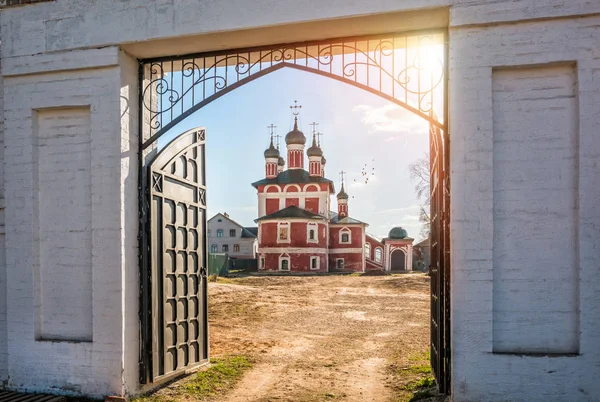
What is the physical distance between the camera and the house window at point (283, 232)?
37.7 meters

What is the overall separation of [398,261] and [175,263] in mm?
41093

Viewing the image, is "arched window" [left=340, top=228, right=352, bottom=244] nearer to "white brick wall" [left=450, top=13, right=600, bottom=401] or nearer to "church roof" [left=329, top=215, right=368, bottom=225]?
"church roof" [left=329, top=215, right=368, bottom=225]

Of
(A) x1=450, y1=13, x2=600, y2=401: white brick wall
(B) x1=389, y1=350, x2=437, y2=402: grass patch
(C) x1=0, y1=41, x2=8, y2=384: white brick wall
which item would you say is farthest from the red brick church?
(A) x1=450, y1=13, x2=600, y2=401: white brick wall

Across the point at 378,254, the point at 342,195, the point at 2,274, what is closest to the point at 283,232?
the point at 342,195

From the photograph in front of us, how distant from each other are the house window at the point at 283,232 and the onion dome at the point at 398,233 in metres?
12.0

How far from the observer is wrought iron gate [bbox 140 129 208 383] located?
5418mm

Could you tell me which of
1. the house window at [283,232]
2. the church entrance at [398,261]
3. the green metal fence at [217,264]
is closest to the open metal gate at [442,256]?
the green metal fence at [217,264]

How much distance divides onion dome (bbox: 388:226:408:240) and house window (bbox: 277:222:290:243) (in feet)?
39.4

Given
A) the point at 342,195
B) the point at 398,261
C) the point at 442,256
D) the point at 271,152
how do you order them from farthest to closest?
the point at 342,195
the point at 398,261
the point at 271,152
the point at 442,256

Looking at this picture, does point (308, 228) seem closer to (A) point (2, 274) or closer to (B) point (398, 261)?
(B) point (398, 261)

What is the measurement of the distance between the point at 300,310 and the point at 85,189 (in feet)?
32.3

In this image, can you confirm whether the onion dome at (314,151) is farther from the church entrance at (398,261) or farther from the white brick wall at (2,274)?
the white brick wall at (2,274)

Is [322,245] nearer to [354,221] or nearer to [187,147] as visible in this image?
[354,221]

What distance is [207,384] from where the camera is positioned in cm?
588
